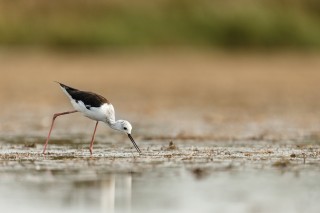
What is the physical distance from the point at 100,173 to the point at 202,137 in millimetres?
5278

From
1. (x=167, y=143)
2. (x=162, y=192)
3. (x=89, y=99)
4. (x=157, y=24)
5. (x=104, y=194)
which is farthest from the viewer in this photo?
(x=157, y=24)

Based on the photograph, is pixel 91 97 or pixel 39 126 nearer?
pixel 91 97

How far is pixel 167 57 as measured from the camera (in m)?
41.2

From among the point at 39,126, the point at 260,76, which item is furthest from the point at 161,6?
the point at 39,126

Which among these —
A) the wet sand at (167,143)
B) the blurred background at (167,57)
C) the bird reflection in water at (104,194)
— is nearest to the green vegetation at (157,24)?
the blurred background at (167,57)

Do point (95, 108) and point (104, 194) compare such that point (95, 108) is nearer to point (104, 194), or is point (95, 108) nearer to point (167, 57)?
point (104, 194)

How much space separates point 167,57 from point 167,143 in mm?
25004

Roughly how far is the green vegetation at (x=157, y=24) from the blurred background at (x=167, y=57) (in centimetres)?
4

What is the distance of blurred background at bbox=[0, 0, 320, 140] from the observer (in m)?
25.1

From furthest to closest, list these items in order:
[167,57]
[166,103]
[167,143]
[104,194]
A: [167,57]
[166,103]
[167,143]
[104,194]

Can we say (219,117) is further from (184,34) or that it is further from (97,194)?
(184,34)

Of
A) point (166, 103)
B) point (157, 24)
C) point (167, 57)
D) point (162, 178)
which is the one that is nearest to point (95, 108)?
point (162, 178)

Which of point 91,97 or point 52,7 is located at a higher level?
point 52,7

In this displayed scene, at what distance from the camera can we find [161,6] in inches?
1762
